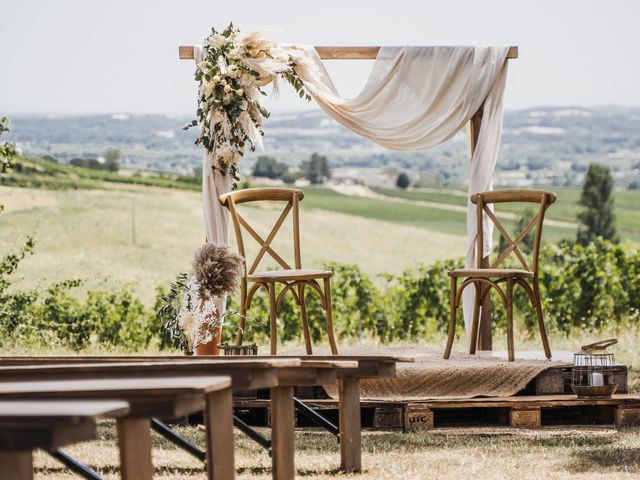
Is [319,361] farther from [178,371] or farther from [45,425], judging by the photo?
[45,425]

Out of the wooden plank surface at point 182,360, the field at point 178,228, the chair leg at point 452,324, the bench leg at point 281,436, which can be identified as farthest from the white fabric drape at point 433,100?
the bench leg at point 281,436

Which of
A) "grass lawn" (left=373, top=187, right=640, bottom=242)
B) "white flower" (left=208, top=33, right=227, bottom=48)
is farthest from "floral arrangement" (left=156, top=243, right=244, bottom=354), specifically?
"grass lawn" (left=373, top=187, right=640, bottom=242)

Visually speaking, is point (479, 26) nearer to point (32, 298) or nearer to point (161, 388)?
point (32, 298)

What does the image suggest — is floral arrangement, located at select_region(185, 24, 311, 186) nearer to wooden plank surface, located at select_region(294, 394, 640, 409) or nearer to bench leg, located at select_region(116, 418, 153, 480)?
wooden plank surface, located at select_region(294, 394, 640, 409)

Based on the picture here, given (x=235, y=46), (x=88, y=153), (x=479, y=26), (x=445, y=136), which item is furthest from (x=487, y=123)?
(x=479, y=26)

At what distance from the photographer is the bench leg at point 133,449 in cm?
254

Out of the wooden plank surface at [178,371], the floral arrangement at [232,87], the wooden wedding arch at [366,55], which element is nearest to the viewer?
the wooden plank surface at [178,371]

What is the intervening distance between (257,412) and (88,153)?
71.7ft

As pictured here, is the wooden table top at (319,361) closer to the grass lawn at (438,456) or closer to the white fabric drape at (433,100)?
the grass lawn at (438,456)

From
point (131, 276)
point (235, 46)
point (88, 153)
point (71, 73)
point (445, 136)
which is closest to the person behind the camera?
point (235, 46)

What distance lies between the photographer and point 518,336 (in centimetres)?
824

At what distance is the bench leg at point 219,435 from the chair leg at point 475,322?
10.5 ft

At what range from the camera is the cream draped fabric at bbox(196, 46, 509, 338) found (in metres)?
6.26

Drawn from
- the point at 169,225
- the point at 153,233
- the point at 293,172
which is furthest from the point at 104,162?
the point at 293,172
